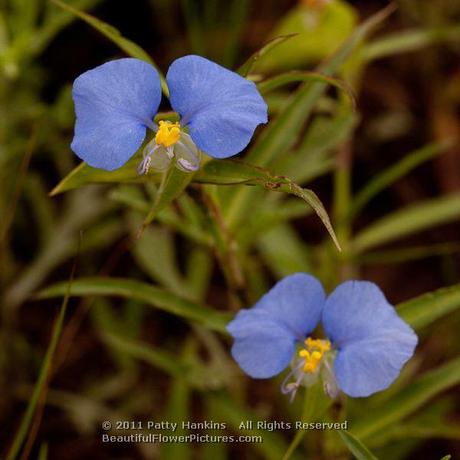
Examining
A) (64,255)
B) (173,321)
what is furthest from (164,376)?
(64,255)

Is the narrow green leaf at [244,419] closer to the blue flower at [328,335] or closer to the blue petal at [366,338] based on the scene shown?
the blue flower at [328,335]

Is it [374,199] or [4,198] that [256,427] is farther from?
[374,199]

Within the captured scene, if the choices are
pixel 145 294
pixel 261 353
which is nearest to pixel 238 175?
pixel 261 353

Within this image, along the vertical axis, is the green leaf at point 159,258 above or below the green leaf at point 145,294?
below

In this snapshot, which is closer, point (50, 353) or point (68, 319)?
point (50, 353)

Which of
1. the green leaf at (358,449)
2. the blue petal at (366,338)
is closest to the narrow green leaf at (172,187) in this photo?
the blue petal at (366,338)

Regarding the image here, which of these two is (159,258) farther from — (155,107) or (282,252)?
(155,107)
